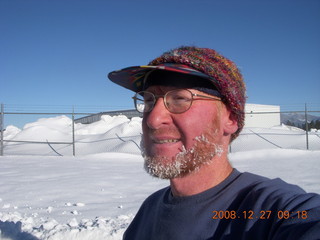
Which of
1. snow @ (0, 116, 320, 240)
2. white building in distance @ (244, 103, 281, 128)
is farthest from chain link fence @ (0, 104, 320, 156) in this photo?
white building in distance @ (244, 103, 281, 128)

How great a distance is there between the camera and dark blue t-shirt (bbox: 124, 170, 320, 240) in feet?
2.83

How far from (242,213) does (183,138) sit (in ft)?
1.32

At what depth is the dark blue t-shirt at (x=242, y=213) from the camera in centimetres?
86

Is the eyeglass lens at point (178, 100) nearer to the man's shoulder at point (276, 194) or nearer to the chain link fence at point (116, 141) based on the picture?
the man's shoulder at point (276, 194)

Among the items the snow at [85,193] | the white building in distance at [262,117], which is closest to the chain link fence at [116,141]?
the snow at [85,193]

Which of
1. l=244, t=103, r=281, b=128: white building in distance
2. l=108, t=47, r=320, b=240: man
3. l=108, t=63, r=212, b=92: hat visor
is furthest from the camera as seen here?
l=244, t=103, r=281, b=128: white building in distance

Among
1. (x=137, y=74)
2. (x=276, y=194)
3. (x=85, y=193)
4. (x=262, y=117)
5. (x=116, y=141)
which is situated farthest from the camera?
(x=262, y=117)

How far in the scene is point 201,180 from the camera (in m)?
1.21

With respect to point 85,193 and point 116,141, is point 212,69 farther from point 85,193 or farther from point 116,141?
point 116,141

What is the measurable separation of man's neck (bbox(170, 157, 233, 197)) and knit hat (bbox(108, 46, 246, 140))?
289 mm

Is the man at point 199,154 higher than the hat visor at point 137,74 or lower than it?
lower

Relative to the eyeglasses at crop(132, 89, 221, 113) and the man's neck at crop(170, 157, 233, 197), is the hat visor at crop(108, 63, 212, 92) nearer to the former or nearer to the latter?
the eyeglasses at crop(132, 89, 221, 113)

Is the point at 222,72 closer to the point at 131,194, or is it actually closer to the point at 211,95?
the point at 211,95

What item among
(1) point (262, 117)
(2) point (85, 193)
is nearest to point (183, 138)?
(2) point (85, 193)
